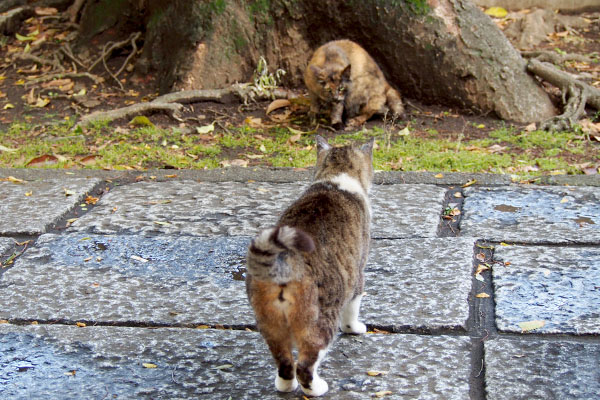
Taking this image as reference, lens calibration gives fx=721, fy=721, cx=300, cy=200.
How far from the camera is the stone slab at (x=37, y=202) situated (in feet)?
13.9

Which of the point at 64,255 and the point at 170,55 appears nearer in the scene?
the point at 64,255

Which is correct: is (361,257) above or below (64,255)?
above

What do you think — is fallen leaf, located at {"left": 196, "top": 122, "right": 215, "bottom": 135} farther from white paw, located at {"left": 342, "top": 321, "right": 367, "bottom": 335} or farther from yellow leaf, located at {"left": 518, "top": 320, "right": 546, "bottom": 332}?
yellow leaf, located at {"left": 518, "top": 320, "right": 546, "bottom": 332}

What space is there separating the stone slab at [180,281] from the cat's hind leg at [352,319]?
11cm

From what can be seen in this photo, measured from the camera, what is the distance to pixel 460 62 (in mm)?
6547

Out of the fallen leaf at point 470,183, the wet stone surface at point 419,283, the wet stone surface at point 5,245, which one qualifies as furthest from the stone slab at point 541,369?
the wet stone surface at point 5,245

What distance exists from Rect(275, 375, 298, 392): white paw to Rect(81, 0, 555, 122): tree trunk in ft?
14.6

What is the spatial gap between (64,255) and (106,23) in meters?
5.31

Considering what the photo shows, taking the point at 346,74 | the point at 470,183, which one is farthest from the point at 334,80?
the point at 470,183

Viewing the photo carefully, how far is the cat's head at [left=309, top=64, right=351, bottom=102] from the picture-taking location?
249 inches

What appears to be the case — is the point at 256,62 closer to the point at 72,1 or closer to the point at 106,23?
the point at 106,23

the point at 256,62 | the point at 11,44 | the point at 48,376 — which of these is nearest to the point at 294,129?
the point at 256,62

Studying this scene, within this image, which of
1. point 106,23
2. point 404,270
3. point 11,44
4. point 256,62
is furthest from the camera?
point 11,44

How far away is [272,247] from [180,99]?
485 centimetres
